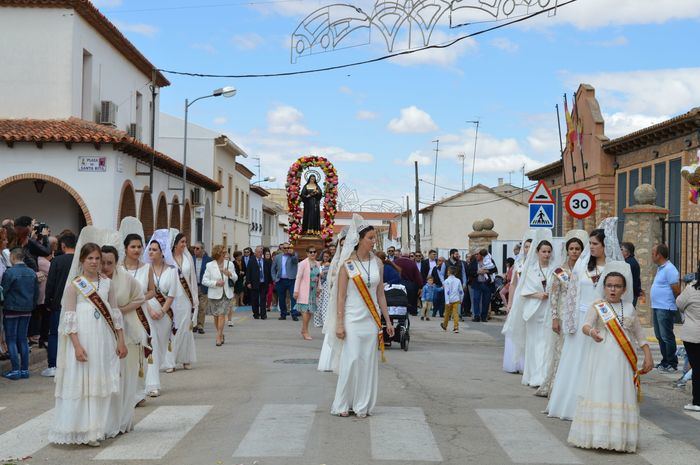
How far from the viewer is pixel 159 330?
11734 mm

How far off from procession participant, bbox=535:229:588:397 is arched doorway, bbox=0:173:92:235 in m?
20.7

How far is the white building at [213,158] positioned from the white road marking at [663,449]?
39594 mm

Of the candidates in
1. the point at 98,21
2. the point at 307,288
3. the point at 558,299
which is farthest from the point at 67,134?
the point at 558,299

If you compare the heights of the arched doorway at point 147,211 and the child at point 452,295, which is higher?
the arched doorway at point 147,211

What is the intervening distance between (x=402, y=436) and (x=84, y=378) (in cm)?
270

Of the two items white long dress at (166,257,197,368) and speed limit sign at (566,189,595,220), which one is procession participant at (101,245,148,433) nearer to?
white long dress at (166,257,197,368)

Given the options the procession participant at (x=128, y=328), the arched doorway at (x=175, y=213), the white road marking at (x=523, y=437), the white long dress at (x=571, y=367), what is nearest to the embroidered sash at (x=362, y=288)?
the white road marking at (x=523, y=437)

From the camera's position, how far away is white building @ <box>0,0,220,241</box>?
27141mm

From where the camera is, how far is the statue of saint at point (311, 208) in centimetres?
3609

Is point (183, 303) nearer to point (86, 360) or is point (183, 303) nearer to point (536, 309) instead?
point (536, 309)

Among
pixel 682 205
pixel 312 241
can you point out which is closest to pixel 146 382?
pixel 682 205

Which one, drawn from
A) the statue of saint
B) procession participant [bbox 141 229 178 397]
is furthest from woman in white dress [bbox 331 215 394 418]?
the statue of saint

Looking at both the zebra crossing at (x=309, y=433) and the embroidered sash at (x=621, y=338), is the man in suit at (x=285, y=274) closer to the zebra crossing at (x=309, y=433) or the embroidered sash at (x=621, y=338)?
the zebra crossing at (x=309, y=433)

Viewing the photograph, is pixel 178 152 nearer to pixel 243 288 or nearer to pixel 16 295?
pixel 243 288
